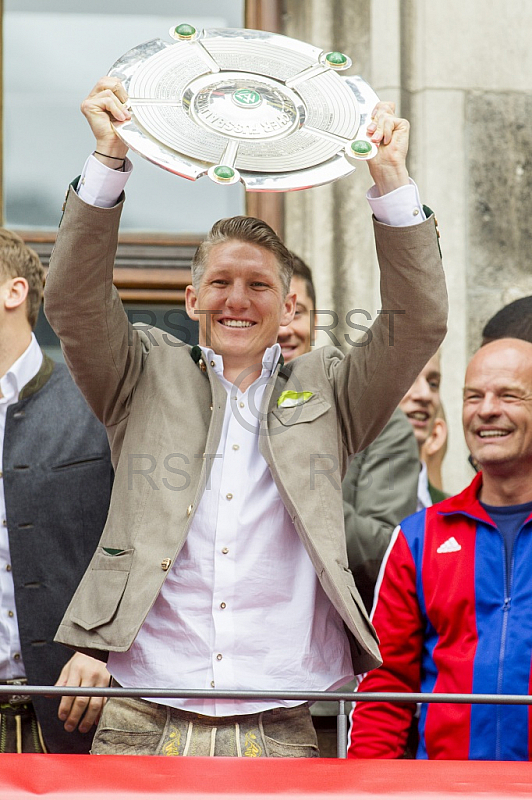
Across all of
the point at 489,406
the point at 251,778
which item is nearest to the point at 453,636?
the point at 489,406

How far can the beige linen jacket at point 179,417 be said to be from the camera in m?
2.63

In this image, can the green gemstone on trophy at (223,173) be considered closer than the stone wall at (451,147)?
Yes

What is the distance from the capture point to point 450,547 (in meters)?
3.21

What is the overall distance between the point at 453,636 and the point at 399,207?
113 cm

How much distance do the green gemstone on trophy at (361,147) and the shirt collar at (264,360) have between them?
21.2 inches

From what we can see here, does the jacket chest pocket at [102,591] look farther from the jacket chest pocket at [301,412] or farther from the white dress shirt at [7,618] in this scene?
the white dress shirt at [7,618]

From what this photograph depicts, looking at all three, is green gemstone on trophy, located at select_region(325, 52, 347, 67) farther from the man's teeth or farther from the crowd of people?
the man's teeth

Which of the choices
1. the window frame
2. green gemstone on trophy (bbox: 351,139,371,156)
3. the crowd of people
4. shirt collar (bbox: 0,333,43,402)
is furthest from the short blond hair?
green gemstone on trophy (bbox: 351,139,371,156)

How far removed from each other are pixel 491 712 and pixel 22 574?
1.32 metres

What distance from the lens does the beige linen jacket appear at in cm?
263

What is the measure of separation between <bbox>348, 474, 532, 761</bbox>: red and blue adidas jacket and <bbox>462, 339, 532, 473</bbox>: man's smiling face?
0.15 metres

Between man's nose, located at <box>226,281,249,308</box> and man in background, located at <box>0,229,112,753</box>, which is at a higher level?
man's nose, located at <box>226,281,249,308</box>

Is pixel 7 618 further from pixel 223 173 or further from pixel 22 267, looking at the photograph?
pixel 223 173

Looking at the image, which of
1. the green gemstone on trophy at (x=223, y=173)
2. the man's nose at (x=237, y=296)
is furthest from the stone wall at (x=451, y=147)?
the green gemstone on trophy at (x=223, y=173)
